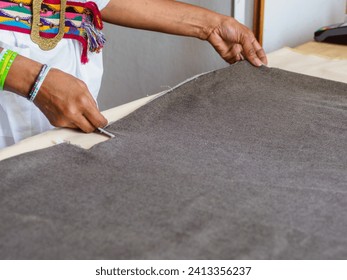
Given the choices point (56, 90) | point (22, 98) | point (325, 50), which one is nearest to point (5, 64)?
point (56, 90)

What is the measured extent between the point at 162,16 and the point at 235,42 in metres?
0.18

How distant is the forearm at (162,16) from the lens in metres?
1.25

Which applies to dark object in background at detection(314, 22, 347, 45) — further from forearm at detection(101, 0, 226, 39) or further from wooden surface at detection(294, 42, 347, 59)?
forearm at detection(101, 0, 226, 39)

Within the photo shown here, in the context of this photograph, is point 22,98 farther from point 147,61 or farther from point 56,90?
point 147,61

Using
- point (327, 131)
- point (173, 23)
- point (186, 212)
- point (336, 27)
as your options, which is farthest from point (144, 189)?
point (336, 27)

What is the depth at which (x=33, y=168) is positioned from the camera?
79cm

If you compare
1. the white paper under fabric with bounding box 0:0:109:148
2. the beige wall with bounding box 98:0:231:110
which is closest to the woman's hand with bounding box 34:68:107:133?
the white paper under fabric with bounding box 0:0:109:148

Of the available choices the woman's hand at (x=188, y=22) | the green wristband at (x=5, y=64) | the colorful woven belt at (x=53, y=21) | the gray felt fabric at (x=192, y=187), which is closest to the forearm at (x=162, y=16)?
the woman's hand at (x=188, y=22)

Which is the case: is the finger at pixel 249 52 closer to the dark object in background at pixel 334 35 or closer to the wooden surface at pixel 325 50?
the wooden surface at pixel 325 50

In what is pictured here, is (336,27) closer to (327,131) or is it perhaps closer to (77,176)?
(327,131)

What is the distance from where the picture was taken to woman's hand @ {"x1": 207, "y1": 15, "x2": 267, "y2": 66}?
50.1 inches

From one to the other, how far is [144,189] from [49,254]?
0.17m

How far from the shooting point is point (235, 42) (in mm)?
1302

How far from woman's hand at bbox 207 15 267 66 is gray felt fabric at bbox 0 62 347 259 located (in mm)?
219
